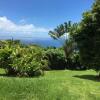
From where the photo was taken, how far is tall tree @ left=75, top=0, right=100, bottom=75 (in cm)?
1805

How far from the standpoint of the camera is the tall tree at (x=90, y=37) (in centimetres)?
1805

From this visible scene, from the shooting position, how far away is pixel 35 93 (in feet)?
33.9

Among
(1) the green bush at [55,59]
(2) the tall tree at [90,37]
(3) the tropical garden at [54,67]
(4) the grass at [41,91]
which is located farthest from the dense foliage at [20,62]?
(1) the green bush at [55,59]

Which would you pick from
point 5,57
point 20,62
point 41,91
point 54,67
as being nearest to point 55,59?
point 54,67

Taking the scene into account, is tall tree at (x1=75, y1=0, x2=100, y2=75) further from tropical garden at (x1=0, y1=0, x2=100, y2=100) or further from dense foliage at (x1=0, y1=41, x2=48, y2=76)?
dense foliage at (x1=0, y1=41, x2=48, y2=76)

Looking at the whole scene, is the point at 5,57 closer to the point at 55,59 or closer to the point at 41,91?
the point at 41,91

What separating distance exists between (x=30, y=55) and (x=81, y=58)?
122 inches

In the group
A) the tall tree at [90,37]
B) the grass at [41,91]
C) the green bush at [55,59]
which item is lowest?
the grass at [41,91]

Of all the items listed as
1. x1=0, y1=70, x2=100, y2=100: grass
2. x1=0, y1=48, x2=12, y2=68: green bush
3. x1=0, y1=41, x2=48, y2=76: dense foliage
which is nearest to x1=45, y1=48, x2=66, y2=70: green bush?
x1=0, y1=41, x2=48, y2=76: dense foliage

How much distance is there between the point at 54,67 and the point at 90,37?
35.2 ft

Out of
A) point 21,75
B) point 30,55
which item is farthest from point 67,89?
point 30,55

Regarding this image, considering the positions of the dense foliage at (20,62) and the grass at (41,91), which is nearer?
the grass at (41,91)

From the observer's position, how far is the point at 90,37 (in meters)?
18.3

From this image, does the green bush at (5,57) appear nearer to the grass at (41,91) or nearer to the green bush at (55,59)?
the grass at (41,91)
